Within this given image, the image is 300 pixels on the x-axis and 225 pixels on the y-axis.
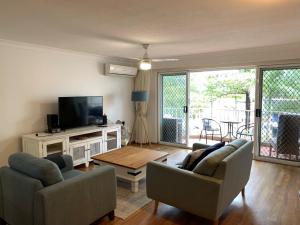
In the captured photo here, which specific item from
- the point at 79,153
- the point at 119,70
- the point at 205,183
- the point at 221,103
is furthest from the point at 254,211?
the point at 221,103

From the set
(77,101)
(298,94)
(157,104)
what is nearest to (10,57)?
(77,101)

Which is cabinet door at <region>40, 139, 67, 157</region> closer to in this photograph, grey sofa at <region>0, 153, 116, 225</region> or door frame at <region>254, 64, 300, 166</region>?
grey sofa at <region>0, 153, 116, 225</region>

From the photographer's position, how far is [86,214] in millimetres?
2236

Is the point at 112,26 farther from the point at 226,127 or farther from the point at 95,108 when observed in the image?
the point at 226,127

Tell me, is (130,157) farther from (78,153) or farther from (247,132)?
(247,132)

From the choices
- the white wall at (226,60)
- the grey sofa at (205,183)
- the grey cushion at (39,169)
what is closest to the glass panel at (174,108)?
the white wall at (226,60)

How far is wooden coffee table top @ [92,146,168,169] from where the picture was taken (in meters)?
3.31

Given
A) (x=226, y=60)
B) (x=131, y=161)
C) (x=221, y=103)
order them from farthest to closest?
(x=221, y=103), (x=226, y=60), (x=131, y=161)

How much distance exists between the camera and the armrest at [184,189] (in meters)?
2.24

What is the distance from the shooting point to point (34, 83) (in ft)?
13.5

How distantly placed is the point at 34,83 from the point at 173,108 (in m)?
3.32

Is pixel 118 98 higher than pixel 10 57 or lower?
lower

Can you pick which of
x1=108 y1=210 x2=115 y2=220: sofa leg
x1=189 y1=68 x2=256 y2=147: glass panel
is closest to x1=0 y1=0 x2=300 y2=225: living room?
x1=108 y1=210 x2=115 y2=220: sofa leg

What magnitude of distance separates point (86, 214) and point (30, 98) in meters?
2.67
